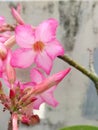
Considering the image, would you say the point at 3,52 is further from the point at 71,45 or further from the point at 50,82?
the point at 71,45

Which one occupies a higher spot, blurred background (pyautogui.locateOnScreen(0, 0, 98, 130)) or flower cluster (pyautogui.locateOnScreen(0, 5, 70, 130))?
blurred background (pyautogui.locateOnScreen(0, 0, 98, 130))

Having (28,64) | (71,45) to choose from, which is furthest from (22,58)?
(71,45)

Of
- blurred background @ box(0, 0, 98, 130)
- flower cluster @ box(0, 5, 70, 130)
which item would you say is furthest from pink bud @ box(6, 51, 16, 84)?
blurred background @ box(0, 0, 98, 130)

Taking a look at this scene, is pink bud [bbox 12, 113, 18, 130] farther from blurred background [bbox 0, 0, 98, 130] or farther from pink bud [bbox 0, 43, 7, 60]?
blurred background [bbox 0, 0, 98, 130]

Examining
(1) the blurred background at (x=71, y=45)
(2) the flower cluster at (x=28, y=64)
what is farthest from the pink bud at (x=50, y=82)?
(1) the blurred background at (x=71, y=45)

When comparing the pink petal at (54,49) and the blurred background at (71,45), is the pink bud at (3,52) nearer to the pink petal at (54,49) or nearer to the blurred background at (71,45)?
the pink petal at (54,49)

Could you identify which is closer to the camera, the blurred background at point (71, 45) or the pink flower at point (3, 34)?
the pink flower at point (3, 34)
